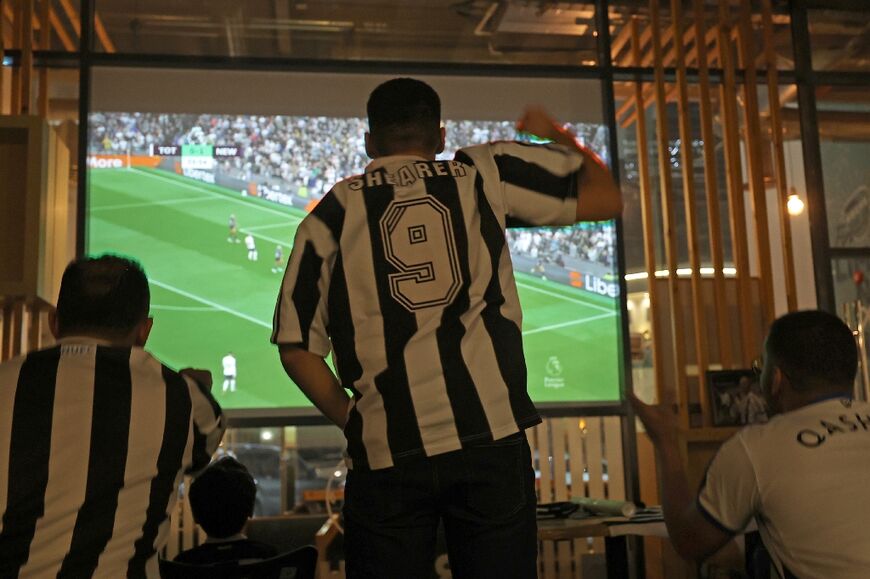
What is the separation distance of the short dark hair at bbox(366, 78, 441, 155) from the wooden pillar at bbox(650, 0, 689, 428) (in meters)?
3.18

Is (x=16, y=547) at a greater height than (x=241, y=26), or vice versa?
(x=241, y=26)

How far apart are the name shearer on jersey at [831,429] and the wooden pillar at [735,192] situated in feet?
10.6

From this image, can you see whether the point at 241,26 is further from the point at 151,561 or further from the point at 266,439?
the point at 151,561

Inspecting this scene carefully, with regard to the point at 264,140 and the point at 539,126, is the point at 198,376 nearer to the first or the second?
the point at 539,126

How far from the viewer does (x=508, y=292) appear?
1726 mm

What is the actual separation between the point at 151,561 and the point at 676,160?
13.7ft

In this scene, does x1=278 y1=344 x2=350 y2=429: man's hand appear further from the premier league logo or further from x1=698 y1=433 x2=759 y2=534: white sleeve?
the premier league logo

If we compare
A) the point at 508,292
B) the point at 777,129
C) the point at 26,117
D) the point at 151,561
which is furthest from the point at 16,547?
the point at 777,129

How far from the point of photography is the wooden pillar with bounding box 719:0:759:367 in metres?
4.82

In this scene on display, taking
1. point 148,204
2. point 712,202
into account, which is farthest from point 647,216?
point 148,204

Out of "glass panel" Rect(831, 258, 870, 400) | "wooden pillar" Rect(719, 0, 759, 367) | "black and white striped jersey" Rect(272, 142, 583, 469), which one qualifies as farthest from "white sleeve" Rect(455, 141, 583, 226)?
"glass panel" Rect(831, 258, 870, 400)

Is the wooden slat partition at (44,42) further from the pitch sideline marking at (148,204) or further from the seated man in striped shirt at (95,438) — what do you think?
the seated man in striped shirt at (95,438)

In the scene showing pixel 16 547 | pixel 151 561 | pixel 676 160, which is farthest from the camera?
pixel 676 160

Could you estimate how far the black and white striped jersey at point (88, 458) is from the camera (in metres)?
1.50
